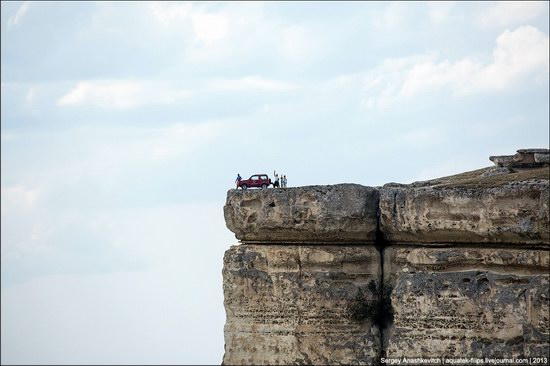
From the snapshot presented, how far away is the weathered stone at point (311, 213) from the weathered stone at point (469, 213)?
0.42 metres

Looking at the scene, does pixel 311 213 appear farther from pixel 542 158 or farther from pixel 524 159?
pixel 542 158

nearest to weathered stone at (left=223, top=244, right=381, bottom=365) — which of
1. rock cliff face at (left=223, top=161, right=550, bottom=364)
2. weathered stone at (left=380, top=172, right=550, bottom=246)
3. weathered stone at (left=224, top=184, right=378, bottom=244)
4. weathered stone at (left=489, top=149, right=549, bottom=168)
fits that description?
rock cliff face at (left=223, top=161, right=550, bottom=364)

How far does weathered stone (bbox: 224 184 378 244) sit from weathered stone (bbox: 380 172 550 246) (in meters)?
0.42

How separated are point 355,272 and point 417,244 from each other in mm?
1405

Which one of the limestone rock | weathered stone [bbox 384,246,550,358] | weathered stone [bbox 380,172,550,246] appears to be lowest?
weathered stone [bbox 384,246,550,358]

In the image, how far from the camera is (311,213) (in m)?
25.9

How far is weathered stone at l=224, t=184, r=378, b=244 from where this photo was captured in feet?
84.6

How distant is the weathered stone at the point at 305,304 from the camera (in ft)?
84.7

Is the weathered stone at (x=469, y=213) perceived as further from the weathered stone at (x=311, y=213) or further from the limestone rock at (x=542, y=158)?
the limestone rock at (x=542, y=158)

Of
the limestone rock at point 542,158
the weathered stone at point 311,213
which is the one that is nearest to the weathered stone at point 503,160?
the limestone rock at point 542,158

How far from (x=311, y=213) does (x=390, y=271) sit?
74.5 inches

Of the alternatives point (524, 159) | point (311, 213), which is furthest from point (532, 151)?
point (311, 213)

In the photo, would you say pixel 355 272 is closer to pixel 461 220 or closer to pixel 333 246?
pixel 333 246

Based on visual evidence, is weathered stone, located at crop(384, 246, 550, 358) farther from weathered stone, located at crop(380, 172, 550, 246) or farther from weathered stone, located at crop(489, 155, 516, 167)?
weathered stone, located at crop(489, 155, 516, 167)
